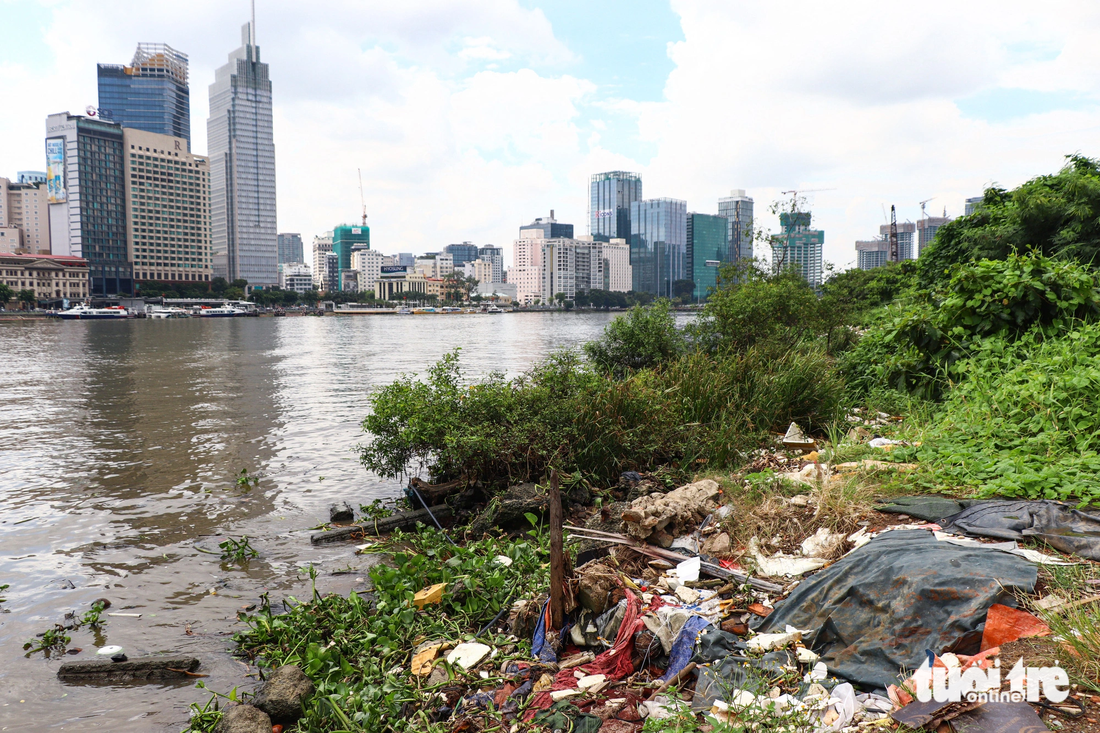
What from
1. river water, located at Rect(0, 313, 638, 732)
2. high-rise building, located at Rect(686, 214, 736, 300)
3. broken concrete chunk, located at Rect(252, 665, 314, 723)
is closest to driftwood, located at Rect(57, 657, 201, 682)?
river water, located at Rect(0, 313, 638, 732)

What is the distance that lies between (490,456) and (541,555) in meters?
2.28

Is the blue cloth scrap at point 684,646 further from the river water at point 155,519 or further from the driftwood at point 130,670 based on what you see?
the driftwood at point 130,670

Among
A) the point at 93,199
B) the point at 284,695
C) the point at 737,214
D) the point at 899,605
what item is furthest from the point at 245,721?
the point at 93,199

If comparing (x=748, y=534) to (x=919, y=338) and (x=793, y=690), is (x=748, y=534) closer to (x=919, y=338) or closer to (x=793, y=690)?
(x=793, y=690)

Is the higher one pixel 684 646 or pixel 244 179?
pixel 244 179

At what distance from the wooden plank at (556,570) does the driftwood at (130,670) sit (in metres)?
2.94

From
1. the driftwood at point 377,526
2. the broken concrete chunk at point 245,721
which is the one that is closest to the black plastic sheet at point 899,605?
the broken concrete chunk at point 245,721

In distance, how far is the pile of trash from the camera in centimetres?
296

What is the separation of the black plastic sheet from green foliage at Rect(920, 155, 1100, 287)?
1028cm

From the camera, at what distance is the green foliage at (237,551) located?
742 cm

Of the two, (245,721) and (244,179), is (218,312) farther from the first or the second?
(245,721)

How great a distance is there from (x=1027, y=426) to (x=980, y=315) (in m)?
3.38

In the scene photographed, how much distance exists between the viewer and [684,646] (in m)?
3.64

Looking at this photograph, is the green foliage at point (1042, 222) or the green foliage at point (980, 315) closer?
the green foliage at point (980, 315)
